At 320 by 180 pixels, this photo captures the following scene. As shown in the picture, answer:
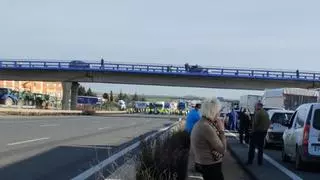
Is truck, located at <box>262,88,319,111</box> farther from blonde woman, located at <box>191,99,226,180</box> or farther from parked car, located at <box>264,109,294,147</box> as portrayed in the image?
blonde woman, located at <box>191,99,226,180</box>

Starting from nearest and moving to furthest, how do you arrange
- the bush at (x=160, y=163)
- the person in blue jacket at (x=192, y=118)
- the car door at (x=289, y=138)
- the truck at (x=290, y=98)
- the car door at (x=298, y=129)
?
the bush at (x=160, y=163), the person in blue jacket at (x=192, y=118), the car door at (x=298, y=129), the car door at (x=289, y=138), the truck at (x=290, y=98)

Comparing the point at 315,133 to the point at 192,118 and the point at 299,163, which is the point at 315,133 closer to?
the point at 299,163

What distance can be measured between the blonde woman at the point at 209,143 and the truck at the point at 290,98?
31.8 m

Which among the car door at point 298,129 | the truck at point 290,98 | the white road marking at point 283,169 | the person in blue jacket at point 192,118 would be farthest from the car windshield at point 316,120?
the truck at point 290,98

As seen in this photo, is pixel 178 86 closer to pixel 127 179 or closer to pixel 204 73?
pixel 204 73

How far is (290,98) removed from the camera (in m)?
40.8

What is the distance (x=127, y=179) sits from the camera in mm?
11836

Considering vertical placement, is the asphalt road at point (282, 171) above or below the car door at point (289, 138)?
below

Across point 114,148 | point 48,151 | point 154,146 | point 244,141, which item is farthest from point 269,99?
point 154,146

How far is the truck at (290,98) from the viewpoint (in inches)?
1590

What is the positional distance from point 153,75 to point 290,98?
45697mm

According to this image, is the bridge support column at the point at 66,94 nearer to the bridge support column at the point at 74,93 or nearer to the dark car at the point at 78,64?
the bridge support column at the point at 74,93

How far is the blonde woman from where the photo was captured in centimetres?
817

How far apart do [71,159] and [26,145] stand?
13.2ft
